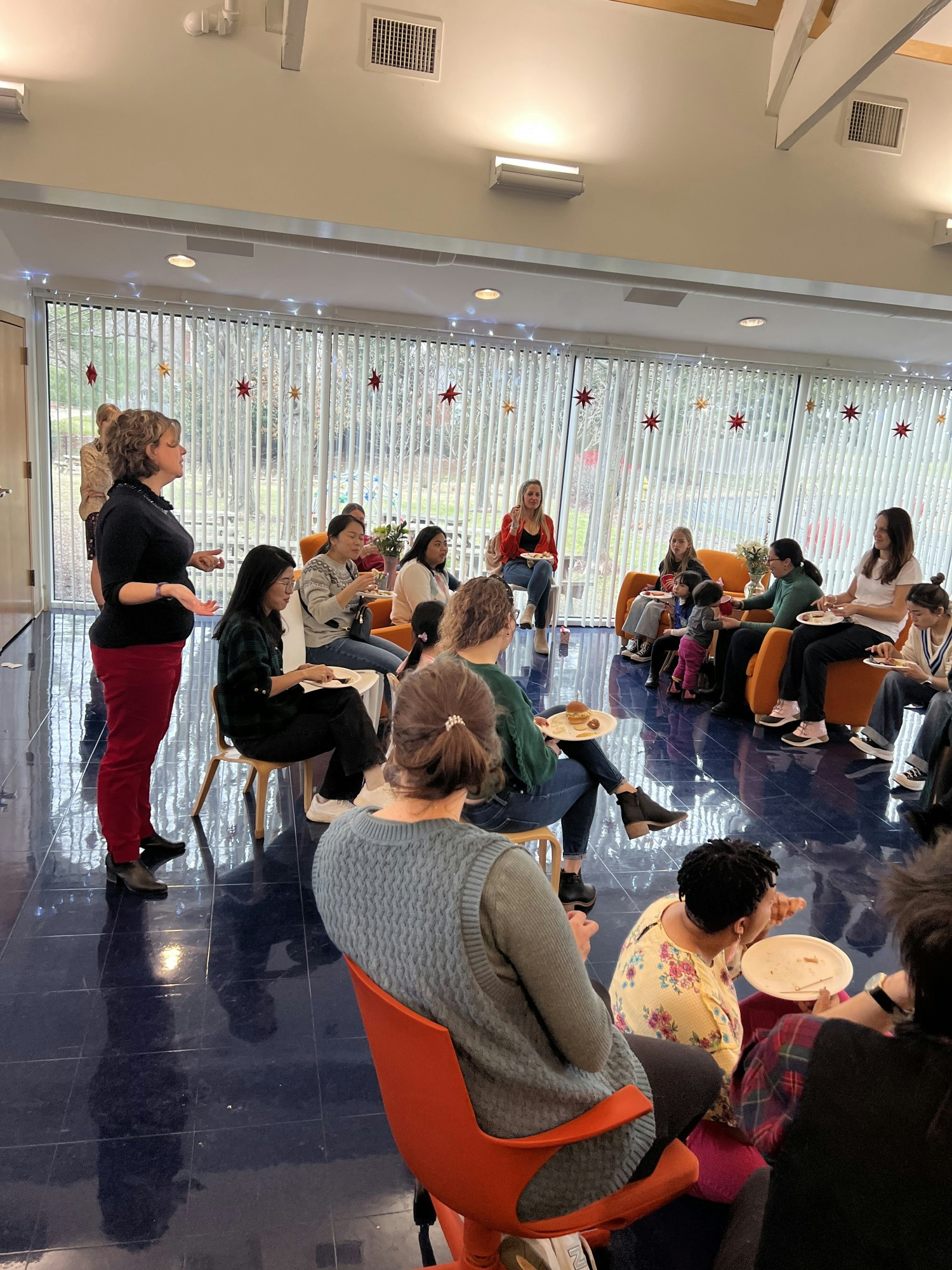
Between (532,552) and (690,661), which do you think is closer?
(690,661)

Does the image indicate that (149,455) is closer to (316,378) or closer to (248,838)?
(248,838)

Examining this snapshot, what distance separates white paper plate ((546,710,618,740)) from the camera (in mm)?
3018

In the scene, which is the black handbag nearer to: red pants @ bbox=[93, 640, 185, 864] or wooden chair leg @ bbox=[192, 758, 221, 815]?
wooden chair leg @ bbox=[192, 758, 221, 815]

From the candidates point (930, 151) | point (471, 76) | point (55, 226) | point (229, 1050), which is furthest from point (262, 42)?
point (229, 1050)

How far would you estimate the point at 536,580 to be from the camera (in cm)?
714

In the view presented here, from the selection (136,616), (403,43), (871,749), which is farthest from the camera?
(871,749)

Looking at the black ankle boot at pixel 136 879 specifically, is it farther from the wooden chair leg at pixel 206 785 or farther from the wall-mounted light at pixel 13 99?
the wall-mounted light at pixel 13 99

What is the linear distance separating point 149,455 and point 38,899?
5.15 ft

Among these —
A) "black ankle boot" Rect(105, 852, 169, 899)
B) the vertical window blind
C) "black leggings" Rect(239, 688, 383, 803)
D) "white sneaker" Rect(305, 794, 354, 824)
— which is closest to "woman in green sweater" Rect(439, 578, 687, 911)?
"black leggings" Rect(239, 688, 383, 803)

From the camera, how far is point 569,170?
154 inches

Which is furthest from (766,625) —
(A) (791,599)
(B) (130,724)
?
(B) (130,724)

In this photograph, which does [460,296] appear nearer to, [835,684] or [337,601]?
[337,601]

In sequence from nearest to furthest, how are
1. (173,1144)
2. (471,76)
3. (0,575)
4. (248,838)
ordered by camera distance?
(173,1144)
(248,838)
(471,76)
(0,575)

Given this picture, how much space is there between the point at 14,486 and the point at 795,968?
21.1 ft
